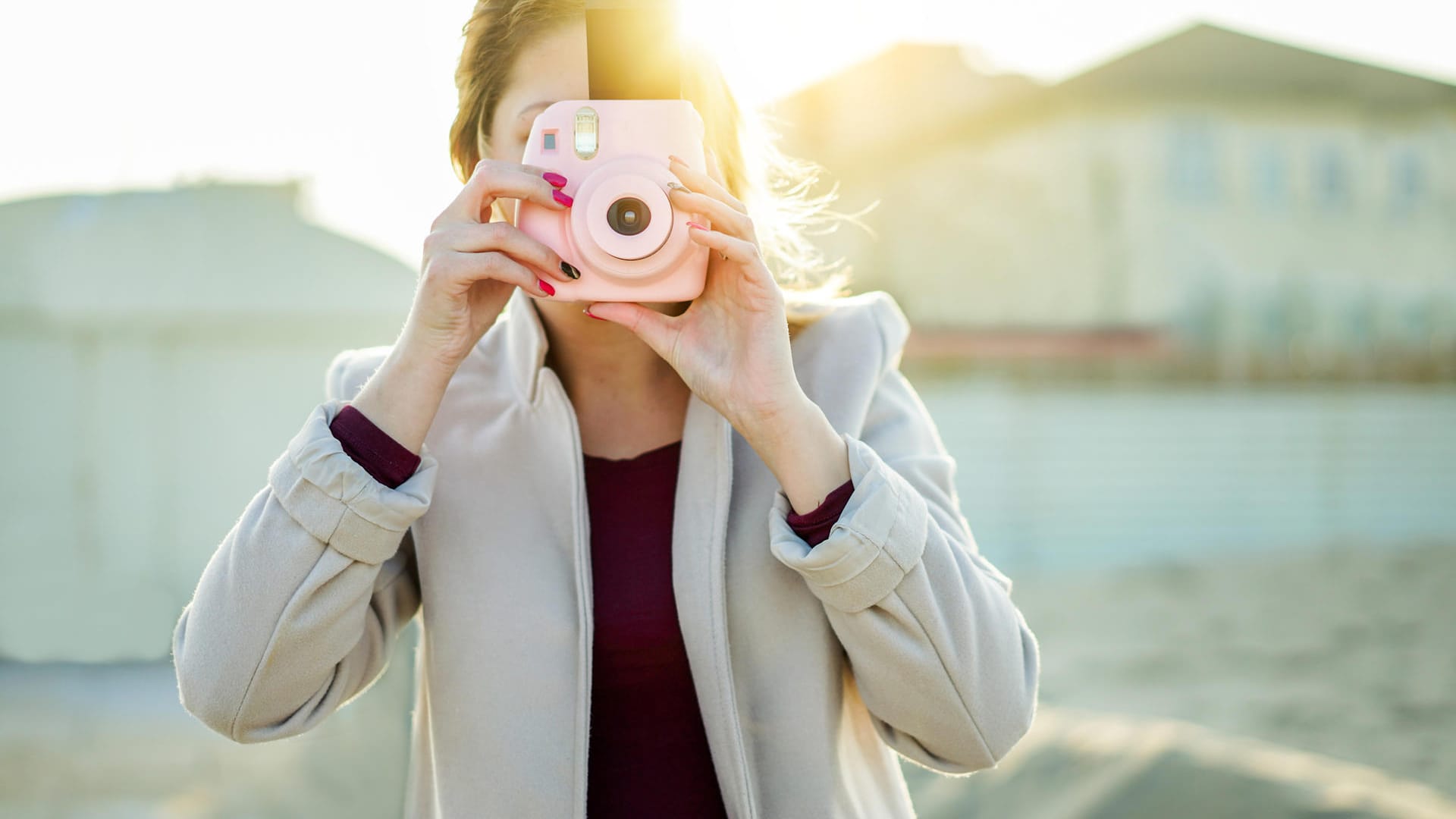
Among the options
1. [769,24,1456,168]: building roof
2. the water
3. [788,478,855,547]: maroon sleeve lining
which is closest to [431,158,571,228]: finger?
[788,478,855,547]: maroon sleeve lining

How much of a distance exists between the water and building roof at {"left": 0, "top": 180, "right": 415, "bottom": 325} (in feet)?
18.0

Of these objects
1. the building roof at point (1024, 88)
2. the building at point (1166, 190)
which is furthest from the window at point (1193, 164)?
the building roof at point (1024, 88)

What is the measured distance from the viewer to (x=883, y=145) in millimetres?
18656

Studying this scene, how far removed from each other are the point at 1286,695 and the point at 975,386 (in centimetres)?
467

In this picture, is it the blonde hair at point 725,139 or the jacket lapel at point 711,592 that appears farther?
the blonde hair at point 725,139

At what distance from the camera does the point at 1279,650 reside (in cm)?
807

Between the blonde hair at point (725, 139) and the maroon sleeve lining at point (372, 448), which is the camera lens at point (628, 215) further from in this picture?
the maroon sleeve lining at point (372, 448)

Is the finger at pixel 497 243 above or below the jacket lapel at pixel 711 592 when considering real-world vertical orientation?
above

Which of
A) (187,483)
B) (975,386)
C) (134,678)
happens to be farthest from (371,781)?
(975,386)

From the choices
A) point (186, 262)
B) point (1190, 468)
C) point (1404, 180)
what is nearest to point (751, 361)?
point (186, 262)

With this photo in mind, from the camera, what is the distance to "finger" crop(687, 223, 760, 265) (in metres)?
1.26

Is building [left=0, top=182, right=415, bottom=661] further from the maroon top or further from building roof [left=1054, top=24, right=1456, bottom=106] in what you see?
building roof [left=1054, top=24, right=1456, bottom=106]

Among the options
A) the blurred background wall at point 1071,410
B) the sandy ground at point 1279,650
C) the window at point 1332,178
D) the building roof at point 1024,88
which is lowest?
the sandy ground at point 1279,650

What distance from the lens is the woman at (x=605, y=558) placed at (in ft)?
4.18
